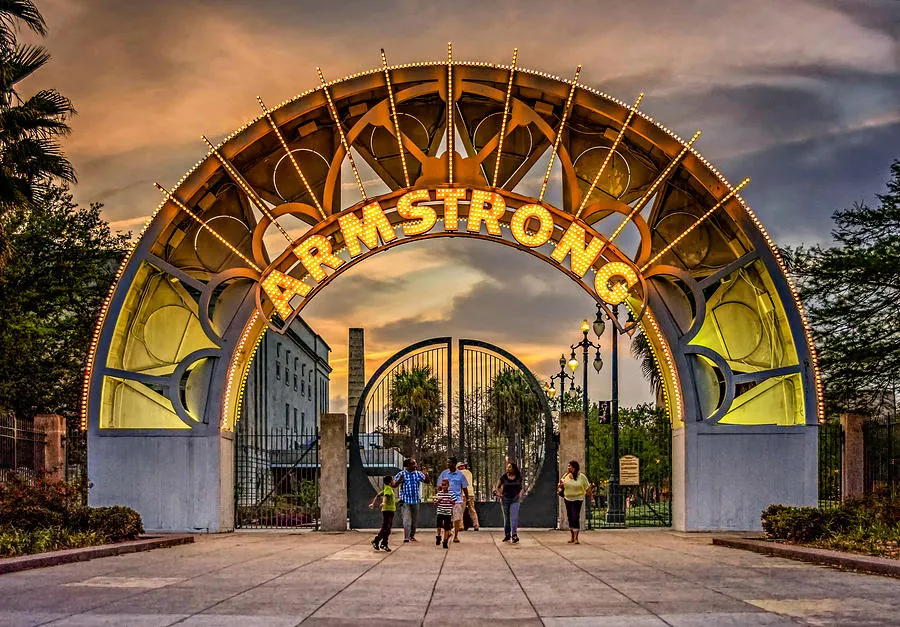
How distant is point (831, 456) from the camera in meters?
31.0

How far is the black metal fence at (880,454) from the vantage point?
26.3m

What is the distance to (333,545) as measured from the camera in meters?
25.8

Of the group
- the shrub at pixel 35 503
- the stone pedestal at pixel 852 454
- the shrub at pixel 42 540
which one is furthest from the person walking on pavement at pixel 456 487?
the stone pedestal at pixel 852 454

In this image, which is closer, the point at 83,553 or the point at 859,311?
the point at 83,553

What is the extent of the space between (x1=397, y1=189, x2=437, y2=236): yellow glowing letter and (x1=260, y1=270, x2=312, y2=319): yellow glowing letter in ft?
9.86

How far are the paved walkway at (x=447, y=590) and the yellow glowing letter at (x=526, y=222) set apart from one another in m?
9.31

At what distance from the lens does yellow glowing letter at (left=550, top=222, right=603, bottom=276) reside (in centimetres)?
2998

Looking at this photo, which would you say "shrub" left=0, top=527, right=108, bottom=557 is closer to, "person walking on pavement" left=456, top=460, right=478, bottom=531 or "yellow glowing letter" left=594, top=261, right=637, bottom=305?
"person walking on pavement" left=456, top=460, right=478, bottom=531

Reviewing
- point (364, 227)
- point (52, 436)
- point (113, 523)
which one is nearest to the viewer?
point (113, 523)

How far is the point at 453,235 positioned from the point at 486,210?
3.97 ft

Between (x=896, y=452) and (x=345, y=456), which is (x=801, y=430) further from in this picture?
(x=345, y=456)

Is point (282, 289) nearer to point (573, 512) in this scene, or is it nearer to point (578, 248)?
point (578, 248)

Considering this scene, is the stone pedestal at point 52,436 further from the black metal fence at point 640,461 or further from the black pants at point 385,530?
the black metal fence at point 640,461

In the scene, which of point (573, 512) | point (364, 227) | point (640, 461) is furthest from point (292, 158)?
point (640, 461)
